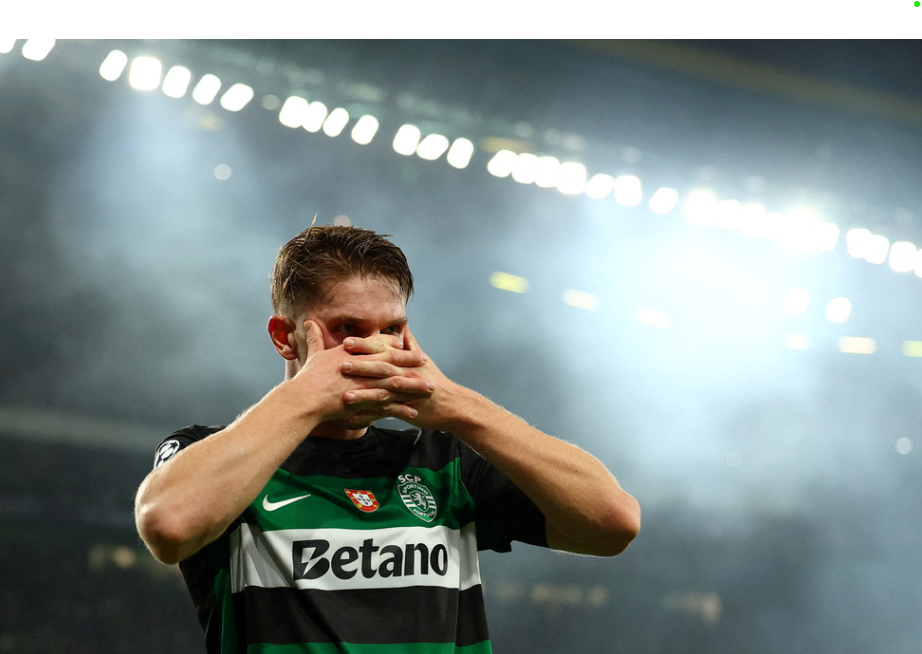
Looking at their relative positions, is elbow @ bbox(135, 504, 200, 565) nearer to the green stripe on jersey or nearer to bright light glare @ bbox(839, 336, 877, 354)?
the green stripe on jersey

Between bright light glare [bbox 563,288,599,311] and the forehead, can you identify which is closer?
the forehead

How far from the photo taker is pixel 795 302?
4.77 m

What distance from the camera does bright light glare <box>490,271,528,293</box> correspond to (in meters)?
4.36

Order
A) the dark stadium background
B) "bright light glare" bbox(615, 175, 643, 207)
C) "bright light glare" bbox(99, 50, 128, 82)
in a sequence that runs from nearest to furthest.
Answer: the dark stadium background, "bright light glare" bbox(99, 50, 128, 82), "bright light glare" bbox(615, 175, 643, 207)

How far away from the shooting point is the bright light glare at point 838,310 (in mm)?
4781

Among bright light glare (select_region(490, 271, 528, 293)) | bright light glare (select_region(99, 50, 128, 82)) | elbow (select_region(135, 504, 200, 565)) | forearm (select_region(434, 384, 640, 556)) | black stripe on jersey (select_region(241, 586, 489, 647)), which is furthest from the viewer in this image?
bright light glare (select_region(490, 271, 528, 293))

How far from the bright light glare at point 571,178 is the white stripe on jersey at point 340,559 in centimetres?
354

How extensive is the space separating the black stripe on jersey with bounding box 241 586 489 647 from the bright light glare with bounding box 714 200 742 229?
Answer: 13.4 feet

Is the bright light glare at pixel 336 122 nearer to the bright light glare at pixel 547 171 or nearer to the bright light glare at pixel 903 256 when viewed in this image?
the bright light glare at pixel 547 171

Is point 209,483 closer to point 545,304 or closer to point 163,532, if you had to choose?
point 163,532

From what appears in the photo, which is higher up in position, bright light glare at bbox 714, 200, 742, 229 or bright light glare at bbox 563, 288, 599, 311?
bright light glare at bbox 714, 200, 742, 229

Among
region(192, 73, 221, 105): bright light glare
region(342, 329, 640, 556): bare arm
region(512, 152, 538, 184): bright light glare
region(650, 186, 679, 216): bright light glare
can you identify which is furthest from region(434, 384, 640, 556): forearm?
region(650, 186, 679, 216): bright light glare

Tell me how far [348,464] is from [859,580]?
179 inches

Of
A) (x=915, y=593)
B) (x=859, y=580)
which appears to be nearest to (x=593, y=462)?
(x=859, y=580)
